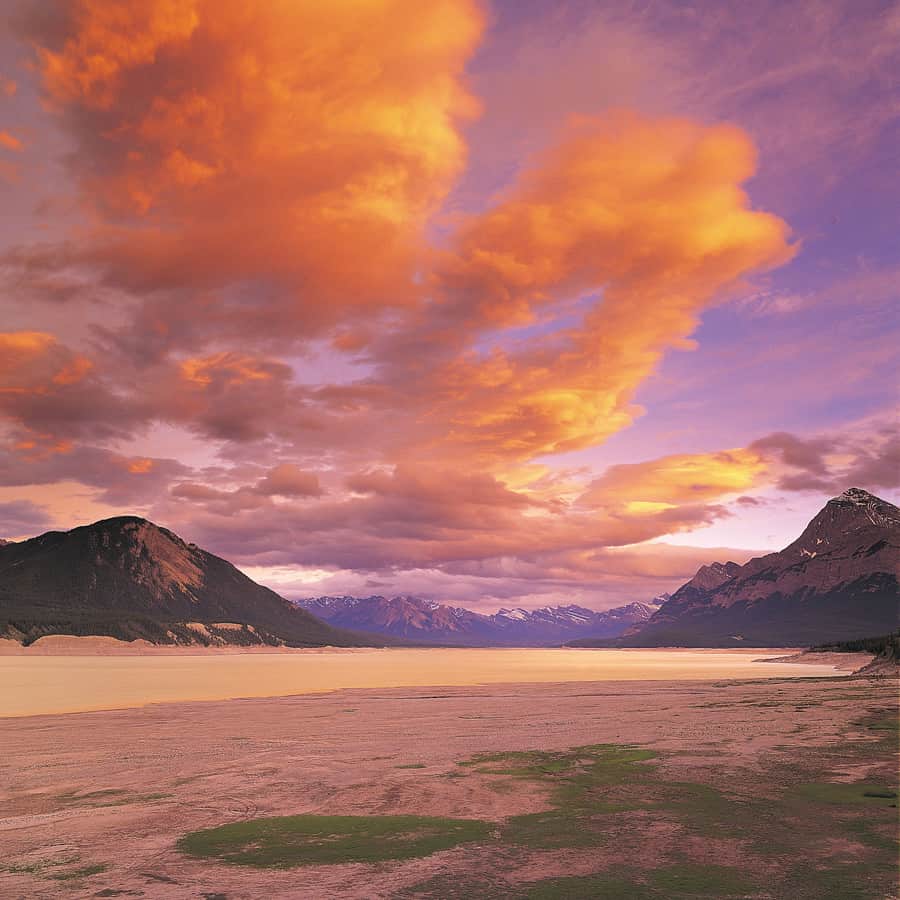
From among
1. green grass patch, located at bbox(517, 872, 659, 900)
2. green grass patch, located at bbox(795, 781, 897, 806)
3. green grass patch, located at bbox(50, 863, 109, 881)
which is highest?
green grass patch, located at bbox(50, 863, 109, 881)

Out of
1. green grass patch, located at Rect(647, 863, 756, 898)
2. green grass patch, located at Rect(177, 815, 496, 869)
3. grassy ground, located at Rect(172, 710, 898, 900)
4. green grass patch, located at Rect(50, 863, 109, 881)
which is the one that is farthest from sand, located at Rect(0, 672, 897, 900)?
green grass patch, located at Rect(647, 863, 756, 898)

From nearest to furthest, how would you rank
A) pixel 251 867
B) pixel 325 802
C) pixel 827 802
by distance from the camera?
pixel 251 867
pixel 827 802
pixel 325 802

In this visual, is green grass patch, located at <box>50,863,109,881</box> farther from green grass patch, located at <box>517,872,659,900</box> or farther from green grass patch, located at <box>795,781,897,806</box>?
green grass patch, located at <box>795,781,897,806</box>

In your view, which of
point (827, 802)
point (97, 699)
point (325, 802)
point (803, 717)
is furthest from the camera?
point (97, 699)

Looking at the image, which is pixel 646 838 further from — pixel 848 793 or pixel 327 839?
pixel 848 793

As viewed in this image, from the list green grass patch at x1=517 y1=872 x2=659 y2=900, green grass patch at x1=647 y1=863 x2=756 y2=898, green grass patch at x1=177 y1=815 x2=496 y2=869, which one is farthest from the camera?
green grass patch at x1=177 y1=815 x2=496 y2=869

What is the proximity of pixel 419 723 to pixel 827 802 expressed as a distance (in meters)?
25.8

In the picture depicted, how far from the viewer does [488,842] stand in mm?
16406

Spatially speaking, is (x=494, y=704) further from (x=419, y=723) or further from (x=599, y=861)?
(x=599, y=861)

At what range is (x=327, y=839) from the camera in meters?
16.8

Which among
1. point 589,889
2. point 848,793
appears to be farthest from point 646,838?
point 848,793

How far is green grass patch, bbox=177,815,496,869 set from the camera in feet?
50.5

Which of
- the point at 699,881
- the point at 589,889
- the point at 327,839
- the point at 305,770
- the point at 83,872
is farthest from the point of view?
the point at 305,770

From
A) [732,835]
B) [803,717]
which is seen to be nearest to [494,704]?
[803,717]
